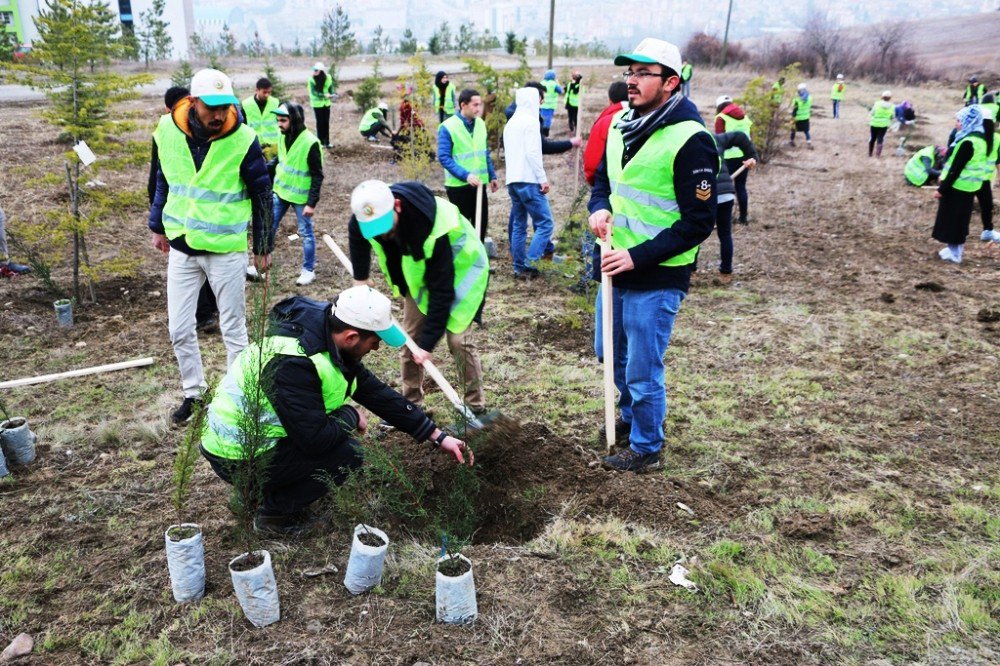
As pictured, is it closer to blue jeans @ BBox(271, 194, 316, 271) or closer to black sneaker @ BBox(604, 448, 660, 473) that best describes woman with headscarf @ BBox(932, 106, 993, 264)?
black sneaker @ BBox(604, 448, 660, 473)

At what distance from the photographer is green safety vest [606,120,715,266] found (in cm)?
339

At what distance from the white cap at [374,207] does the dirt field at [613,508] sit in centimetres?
130

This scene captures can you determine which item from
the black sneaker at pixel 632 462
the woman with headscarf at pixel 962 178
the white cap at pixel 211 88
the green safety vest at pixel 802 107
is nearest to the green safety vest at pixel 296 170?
the white cap at pixel 211 88

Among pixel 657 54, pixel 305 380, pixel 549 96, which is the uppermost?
pixel 657 54

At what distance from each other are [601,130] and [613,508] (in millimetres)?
3610

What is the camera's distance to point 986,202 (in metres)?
8.63

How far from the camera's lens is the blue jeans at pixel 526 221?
7.31m

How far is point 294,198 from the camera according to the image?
714 centimetres

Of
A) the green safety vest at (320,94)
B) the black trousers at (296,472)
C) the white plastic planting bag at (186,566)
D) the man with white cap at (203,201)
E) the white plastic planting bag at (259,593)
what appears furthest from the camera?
the green safety vest at (320,94)

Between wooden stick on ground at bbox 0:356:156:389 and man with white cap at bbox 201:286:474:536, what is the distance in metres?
2.52

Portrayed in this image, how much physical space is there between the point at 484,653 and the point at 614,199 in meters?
2.28

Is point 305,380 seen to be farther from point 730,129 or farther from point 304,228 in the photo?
point 730,129

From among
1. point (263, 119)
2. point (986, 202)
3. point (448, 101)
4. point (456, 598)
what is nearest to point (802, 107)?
point (448, 101)

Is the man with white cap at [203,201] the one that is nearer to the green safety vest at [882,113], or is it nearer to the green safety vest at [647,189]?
the green safety vest at [647,189]
